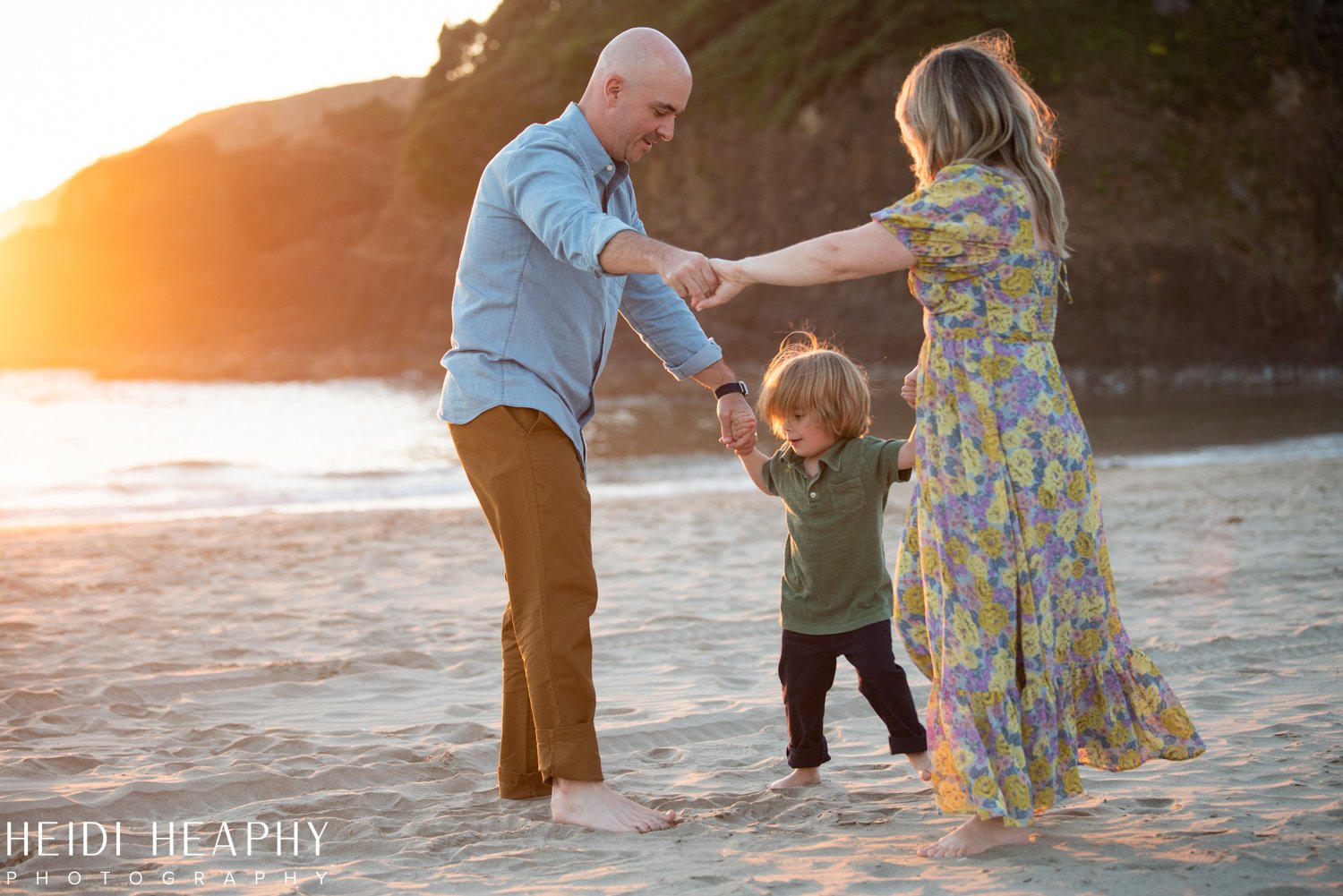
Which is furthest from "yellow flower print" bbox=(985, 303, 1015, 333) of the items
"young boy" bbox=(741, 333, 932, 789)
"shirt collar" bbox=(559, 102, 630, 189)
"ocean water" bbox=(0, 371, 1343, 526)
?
"ocean water" bbox=(0, 371, 1343, 526)

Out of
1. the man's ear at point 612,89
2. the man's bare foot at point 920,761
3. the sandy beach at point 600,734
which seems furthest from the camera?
the man's bare foot at point 920,761

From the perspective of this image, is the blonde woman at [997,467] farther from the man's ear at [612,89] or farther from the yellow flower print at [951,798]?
the man's ear at [612,89]

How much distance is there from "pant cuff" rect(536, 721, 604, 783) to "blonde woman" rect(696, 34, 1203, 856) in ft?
2.98

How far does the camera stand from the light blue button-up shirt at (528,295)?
9.51 ft

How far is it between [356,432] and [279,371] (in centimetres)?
2452

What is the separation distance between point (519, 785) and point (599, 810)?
368 millimetres

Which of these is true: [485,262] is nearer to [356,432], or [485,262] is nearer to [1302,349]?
[356,432]

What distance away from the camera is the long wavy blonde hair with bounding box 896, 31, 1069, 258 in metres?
2.46

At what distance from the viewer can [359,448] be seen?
58.6ft

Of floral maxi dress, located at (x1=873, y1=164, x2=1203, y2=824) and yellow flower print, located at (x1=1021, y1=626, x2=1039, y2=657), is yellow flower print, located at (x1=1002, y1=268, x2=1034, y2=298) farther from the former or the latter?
yellow flower print, located at (x1=1021, y1=626, x2=1039, y2=657)

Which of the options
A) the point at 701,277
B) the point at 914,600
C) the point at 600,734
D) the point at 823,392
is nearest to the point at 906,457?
the point at 823,392

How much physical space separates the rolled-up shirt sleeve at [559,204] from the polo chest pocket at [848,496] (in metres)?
0.84

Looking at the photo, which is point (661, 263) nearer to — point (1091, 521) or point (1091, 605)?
point (1091, 521)

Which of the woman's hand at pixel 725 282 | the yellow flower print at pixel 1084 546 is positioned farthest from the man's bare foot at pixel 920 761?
the woman's hand at pixel 725 282
